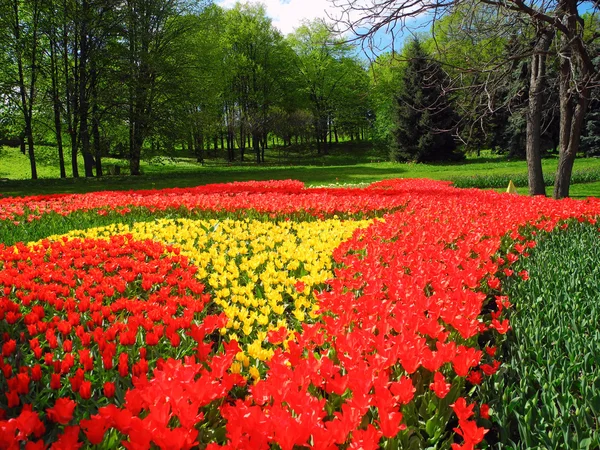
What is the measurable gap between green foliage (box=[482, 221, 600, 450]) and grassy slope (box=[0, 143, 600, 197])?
471 inches

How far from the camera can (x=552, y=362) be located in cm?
211

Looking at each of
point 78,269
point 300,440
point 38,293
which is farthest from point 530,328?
point 78,269

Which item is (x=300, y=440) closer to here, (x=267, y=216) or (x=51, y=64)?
(x=267, y=216)

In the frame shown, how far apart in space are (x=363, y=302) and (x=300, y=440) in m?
1.48

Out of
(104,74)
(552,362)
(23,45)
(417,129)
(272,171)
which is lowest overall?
(552,362)

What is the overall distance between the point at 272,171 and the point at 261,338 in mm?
25463

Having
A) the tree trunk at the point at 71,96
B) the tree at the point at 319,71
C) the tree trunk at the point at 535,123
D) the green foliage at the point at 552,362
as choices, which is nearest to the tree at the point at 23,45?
the tree trunk at the point at 71,96

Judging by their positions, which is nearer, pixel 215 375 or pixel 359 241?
pixel 215 375

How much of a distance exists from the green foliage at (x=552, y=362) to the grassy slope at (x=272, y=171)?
11972 mm

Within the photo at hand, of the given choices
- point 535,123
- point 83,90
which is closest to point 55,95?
point 83,90

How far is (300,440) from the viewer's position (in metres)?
1.32

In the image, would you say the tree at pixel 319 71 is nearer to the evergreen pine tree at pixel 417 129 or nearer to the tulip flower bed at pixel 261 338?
the evergreen pine tree at pixel 417 129

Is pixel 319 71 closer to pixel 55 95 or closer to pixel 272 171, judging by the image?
pixel 272 171

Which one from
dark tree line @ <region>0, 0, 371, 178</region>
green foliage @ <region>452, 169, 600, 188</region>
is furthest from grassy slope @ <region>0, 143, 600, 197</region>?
dark tree line @ <region>0, 0, 371, 178</region>
